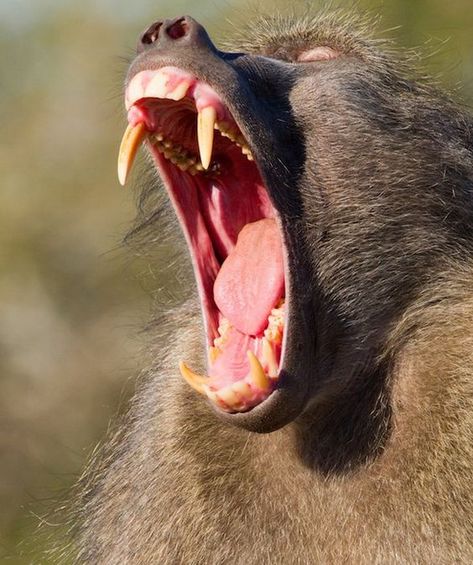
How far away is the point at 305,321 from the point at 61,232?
34.6 feet

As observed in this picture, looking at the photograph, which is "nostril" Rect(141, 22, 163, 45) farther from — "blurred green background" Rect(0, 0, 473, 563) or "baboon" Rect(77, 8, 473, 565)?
"blurred green background" Rect(0, 0, 473, 563)

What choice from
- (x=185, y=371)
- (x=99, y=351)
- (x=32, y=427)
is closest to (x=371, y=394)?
(x=185, y=371)

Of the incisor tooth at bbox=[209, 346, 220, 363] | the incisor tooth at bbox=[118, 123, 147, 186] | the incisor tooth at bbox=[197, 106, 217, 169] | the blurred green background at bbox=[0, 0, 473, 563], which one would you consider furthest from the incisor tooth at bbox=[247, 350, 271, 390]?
the blurred green background at bbox=[0, 0, 473, 563]

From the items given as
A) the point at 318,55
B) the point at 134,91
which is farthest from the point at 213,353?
the point at 318,55

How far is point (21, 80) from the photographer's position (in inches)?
603

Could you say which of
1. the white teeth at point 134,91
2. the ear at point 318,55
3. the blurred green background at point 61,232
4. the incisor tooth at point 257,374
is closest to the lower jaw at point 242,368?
the incisor tooth at point 257,374

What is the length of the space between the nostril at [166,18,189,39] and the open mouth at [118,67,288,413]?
11 centimetres

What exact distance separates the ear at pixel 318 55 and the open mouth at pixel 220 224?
0.42 meters

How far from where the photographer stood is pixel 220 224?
364 cm

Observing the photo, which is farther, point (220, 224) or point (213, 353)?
point (220, 224)

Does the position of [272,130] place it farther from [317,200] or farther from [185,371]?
[185,371]

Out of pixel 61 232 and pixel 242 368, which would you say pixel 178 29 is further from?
pixel 61 232

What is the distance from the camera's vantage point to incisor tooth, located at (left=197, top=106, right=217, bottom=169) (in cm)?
307

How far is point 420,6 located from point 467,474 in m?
9.54
